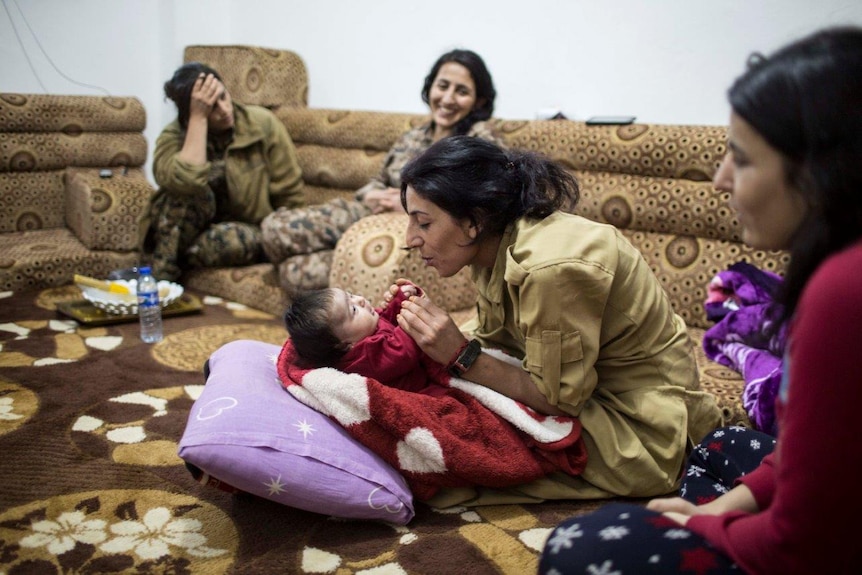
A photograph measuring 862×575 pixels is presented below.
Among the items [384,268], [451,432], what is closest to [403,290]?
[451,432]

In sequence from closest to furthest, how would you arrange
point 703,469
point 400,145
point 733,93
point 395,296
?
point 733,93 < point 703,469 < point 395,296 < point 400,145

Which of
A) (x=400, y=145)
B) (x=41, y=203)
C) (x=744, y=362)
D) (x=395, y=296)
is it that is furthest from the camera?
(x=41, y=203)

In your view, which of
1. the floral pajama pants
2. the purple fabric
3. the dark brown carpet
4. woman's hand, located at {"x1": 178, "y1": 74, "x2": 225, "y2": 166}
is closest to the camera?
the floral pajama pants

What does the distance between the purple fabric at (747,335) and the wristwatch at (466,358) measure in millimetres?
669

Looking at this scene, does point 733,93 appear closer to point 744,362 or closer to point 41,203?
point 744,362

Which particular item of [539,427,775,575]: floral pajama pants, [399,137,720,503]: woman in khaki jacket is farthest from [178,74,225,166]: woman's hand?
[539,427,775,575]: floral pajama pants

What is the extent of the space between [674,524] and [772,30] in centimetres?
232

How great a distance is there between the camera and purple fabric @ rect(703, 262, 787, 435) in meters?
1.70

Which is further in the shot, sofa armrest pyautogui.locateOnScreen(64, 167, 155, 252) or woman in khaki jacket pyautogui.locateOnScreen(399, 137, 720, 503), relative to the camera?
sofa armrest pyautogui.locateOnScreen(64, 167, 155, 252)

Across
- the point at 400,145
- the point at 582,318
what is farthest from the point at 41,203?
the point at 582,318

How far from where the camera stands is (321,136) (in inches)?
144

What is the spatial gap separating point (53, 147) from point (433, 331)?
9.48ft

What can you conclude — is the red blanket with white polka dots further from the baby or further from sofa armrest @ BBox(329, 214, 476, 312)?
sofa armrest @ BBox(329, 214, 476, 312)

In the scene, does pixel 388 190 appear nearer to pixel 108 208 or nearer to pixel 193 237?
pixel 193 237
